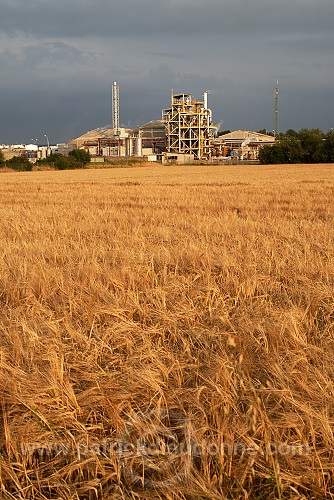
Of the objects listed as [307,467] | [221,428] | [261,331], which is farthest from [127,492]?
[261,331]

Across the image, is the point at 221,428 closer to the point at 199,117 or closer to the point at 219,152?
the point at 199,117

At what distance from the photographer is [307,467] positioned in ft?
6.02

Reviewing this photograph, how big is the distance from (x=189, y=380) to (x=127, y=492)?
2.70ft

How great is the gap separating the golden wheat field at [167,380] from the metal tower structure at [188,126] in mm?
81642

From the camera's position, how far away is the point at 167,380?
8.27 feet

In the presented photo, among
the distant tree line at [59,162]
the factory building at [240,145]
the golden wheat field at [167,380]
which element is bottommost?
the golden wheat field at [167,380]

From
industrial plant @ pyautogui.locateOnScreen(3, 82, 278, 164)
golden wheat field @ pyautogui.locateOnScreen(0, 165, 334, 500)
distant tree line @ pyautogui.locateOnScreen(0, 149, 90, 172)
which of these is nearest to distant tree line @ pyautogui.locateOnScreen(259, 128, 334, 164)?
industrial plant @ pyautogui.locateOnScreen(3, 82, 278, 164)

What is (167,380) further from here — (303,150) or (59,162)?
(303,150)

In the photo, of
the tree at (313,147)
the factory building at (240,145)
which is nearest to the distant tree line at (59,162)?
the factory building at (240,145)

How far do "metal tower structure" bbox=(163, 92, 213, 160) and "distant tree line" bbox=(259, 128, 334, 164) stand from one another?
1233cm

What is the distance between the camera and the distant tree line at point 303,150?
7719 cm

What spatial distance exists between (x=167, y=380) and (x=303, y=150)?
80953 mm

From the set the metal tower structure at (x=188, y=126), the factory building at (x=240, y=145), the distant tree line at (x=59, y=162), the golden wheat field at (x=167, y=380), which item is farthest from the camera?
the factory building at (x=240, y=145)

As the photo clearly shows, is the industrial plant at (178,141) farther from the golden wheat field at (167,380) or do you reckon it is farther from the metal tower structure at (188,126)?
the golden wheat field at (167,380)
